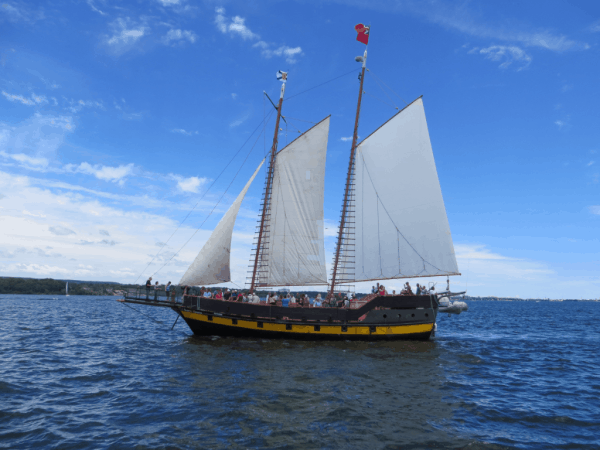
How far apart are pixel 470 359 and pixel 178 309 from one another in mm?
21233

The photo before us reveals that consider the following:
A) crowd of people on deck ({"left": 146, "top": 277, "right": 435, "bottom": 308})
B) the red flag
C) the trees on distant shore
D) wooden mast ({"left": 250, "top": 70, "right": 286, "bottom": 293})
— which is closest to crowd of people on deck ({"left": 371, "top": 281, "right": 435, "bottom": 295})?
→ crowd of people on deck ({"left": 146, "top": 277, "right": 435, "bottom": 308})

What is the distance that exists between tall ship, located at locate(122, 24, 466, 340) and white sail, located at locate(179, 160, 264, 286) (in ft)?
0.25

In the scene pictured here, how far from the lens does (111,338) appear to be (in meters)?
28.4

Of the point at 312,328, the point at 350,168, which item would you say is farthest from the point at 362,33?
the point at 312,328

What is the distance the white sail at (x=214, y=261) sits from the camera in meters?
27.3

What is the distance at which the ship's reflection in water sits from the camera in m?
10.4

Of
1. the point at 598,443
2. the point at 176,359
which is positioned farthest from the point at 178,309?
the point at 598,443

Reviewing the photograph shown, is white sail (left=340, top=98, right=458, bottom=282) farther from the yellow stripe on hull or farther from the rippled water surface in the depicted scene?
the rippled water surface

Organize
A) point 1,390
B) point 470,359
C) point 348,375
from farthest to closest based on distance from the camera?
point 470,359 → point 348,375 → point 1,390

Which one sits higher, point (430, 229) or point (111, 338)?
point (430, 229)

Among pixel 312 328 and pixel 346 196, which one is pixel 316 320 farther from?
pixel 346 196

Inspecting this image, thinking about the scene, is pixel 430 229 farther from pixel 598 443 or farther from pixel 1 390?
pixel 1 390

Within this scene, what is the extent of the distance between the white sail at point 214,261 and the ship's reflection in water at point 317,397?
563cm

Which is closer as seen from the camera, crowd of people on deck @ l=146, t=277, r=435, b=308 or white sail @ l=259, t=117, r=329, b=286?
crowd of people on deck @ l=146, t=277, r=435, b=308
